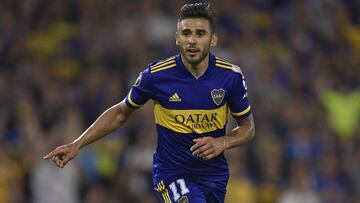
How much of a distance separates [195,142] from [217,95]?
422 mm

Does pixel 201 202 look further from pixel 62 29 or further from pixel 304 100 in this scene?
pixel 62 29

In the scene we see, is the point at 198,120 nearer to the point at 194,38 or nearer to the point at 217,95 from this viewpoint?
the point at 217,95

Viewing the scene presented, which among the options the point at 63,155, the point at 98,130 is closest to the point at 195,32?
the point at 98,130

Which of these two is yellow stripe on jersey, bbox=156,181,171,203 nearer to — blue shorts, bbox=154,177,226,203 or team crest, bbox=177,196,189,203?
blue shorts, bbox=154,177,226,203

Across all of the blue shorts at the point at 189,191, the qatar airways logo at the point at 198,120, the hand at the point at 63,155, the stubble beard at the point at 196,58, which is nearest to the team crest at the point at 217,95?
the qatar airways logo at the point at 198,120

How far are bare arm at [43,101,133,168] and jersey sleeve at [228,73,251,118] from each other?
2.50 ft

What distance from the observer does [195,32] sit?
7516 mm

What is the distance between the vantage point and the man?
756cm

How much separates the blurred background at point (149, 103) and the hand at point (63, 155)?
4403 mm

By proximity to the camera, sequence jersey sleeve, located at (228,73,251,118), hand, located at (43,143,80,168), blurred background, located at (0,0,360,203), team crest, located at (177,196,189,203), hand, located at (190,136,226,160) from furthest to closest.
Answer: blurred background, located at (0,0,360,203) < jersey sleeve, located at (228,73,251,118) < team crest, located at (177,196,189,203) < hand, located at (43,143,80,168) < hand, located at (190,136,226,160)

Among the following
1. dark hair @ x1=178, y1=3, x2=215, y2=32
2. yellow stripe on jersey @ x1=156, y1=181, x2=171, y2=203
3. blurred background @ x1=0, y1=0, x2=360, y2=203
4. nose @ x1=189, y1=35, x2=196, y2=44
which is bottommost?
blurred background @ x1=0, y1=0, x2=360, y2=203

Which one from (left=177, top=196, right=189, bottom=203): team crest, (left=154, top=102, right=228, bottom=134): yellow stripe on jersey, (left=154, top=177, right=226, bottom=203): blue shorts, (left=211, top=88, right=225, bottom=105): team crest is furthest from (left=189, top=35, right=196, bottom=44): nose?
(left=177, top=196, right=189, bottom=203): team crest

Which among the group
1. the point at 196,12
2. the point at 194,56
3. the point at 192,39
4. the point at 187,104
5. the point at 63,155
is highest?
the point at 196,12

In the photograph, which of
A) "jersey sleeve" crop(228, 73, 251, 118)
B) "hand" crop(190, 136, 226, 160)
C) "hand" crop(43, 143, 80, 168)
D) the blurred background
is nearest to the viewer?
"hand" crop(190, 136, 226, 160)
